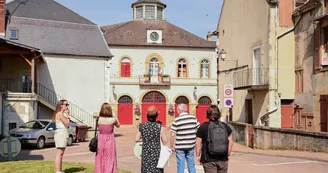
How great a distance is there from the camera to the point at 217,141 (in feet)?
23.0

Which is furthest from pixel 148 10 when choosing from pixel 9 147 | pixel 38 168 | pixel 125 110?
pixel 38 168

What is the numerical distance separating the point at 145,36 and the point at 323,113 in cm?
2769

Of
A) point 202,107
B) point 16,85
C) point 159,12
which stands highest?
point 159,12

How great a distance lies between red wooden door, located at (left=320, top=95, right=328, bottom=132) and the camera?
59.4 feet

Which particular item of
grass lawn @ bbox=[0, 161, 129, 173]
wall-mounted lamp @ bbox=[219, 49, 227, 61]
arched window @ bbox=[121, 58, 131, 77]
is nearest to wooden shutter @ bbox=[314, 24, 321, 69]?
wall-mounted lamp @ bbox=[219, 49, 227, 61]

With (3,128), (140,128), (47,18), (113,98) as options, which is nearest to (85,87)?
(47,18)

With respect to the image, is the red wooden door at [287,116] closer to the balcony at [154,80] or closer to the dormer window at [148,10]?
the balcony at [154,80]

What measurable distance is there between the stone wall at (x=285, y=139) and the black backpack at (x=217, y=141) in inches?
349

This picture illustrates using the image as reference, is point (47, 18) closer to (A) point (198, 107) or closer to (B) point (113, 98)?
(B) point (113, 98)

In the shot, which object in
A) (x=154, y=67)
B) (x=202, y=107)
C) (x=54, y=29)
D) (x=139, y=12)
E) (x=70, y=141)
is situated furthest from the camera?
(x=139, y=12)

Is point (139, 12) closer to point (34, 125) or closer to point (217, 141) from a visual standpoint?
point (34, 125)

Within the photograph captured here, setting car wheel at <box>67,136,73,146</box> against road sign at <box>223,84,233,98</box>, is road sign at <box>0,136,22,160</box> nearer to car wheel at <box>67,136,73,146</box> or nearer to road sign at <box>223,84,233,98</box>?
road sign at <box>223,84,233,98</box>

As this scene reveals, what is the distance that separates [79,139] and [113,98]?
18257mm

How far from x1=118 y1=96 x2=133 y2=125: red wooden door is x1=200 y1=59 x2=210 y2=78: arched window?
25.4 feet
